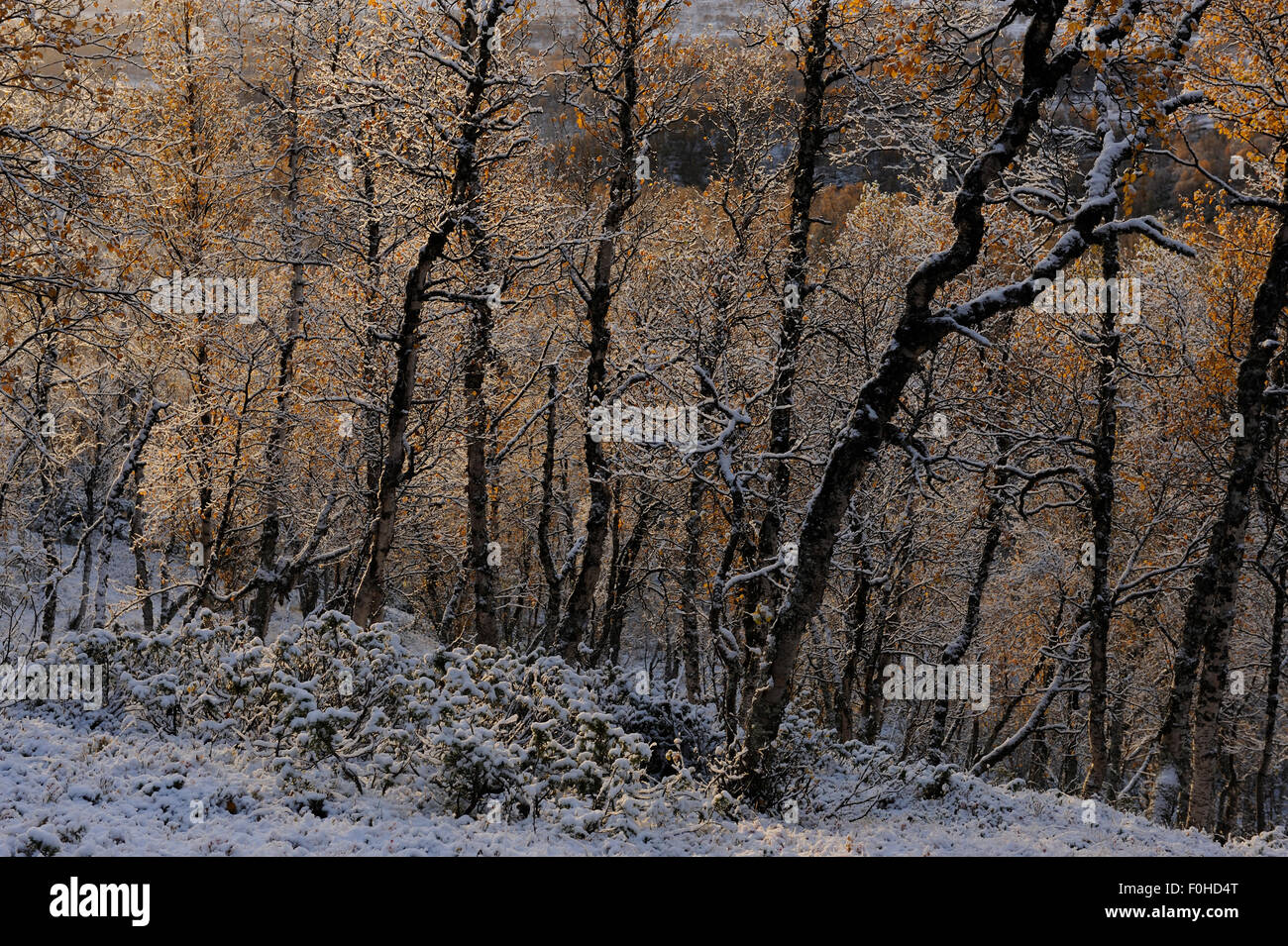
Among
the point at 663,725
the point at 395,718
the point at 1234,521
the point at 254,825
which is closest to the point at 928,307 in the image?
the point at 1234,521

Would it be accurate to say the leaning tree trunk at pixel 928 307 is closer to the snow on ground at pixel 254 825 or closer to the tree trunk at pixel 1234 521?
the snow on ground at pixel 254 825

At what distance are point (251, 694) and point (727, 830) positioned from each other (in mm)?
5175

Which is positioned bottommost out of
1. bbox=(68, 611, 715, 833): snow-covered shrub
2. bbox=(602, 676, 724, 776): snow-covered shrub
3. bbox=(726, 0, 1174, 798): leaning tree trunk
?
bbox=(602, 676, 724, 776): snow-covered shrub

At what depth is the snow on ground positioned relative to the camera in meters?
5.67

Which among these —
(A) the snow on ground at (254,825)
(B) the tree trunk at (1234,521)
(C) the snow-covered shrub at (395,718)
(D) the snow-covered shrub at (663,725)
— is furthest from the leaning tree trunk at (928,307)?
(B) the tree trunk at (1234,521)

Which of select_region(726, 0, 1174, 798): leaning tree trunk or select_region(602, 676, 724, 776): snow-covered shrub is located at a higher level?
select_region(726, 0, 1174, 798): leaning tree trunk

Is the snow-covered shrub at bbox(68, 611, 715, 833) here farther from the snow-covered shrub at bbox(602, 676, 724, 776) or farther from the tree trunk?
the tree trunk

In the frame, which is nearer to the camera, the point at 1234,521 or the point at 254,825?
the point at 254,825

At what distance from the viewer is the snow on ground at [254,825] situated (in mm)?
5672

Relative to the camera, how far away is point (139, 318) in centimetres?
977

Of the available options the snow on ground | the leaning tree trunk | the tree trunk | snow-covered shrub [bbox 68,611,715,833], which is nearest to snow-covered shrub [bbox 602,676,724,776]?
snow-covered shrub [bbox 68,611,715,833]

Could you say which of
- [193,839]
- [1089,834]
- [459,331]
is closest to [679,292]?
[459,331]

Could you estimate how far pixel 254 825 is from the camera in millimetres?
6039

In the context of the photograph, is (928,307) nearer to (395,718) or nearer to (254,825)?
(395,718)
